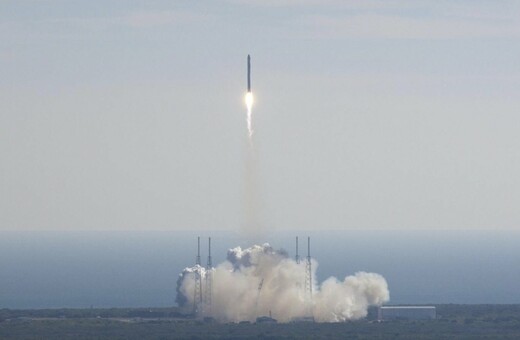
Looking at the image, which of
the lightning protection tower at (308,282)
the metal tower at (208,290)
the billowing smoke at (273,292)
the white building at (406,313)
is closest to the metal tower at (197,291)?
the billowing smoke at (273,292)

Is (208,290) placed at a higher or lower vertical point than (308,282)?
lower

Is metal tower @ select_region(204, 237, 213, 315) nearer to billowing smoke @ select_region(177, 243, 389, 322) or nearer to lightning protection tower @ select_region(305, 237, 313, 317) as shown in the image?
billowing smoke @ select_region(177, 243, 389, 322)

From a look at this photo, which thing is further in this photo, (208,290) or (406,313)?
(406,313)

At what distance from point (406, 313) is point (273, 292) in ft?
41.0

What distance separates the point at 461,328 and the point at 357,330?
840cm

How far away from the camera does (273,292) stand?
125 meters

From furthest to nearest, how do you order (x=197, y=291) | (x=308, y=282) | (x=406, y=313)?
(x=406, y=313)
(x=197, y=291)
(x=308, y=282)

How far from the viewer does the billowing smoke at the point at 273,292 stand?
411 feet

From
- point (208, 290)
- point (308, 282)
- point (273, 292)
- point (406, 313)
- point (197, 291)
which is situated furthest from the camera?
point (406, 313)

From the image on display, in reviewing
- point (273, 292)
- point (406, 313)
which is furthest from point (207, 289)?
point (406, 313)

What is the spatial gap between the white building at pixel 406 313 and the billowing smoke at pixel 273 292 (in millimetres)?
2531

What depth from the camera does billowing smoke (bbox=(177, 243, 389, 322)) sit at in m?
125

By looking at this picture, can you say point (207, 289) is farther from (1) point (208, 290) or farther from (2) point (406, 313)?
(2) point (406, 313)

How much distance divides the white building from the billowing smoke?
2531 mm
